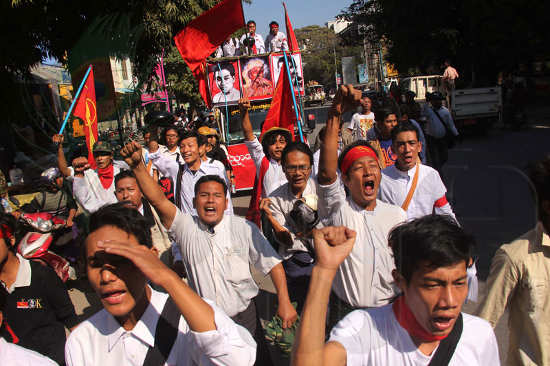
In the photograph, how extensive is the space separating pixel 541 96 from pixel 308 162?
1103 inches

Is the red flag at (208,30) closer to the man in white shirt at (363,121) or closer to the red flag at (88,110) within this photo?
the man in white shirt at (363,121)

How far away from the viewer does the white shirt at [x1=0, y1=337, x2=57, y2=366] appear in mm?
1732

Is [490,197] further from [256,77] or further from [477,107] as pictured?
[477,107]

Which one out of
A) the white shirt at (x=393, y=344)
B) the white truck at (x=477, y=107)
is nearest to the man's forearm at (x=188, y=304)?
the white shirt at (x=393, y=344)

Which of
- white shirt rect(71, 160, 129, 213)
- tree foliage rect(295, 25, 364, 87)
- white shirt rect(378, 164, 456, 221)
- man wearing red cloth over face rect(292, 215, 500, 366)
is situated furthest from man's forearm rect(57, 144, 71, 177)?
tree foliage rect(295, 25, 364, 87)

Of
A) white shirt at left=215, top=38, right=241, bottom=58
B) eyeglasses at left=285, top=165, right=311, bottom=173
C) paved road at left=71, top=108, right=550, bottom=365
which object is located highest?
white shirt at left=215, top=38, right=241, bottom=58

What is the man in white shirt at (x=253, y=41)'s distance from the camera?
10.4 metres

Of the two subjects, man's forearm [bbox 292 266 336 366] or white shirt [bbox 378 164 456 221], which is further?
white shirt [bbox 378 164 456 221]

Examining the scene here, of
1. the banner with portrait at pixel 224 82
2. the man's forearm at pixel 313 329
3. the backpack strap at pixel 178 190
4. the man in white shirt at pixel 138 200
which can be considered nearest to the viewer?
the man's forearm at pixel 313 329

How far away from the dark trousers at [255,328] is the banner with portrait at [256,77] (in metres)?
7.77

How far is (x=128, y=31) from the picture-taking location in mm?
3160

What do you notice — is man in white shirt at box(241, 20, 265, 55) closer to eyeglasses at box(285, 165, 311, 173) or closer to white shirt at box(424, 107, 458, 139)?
white shirt at box(424, 107, 458, 139)

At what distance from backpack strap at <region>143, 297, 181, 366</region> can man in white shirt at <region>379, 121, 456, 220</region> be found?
6.70 ft

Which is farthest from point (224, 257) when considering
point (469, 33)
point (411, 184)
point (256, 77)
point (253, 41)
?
point (469, 33)
